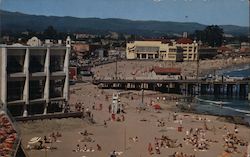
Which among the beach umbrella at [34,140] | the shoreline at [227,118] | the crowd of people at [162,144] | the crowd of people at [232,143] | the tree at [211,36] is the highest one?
the tree at [211,36]

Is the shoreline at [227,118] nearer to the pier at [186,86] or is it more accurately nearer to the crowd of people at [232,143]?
the crowd of people at [232,143]

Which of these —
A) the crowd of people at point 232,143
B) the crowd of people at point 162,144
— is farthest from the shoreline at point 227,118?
the crowd of people at point 162,144

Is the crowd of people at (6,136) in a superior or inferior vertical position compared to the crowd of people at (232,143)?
superior

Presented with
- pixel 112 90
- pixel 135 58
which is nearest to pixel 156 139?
pixel 112 90

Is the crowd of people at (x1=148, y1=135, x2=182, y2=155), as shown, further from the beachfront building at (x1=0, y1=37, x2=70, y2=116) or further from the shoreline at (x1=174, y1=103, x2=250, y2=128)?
the shoreline at (x1=174, y1=103, x2=250, y2=128)

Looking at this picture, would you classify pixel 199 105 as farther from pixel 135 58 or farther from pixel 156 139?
pixel 135 58

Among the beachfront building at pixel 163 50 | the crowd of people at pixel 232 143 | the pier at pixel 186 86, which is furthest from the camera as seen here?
the beachfront building at pixel 163 50

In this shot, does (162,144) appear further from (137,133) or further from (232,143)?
(232,143)
